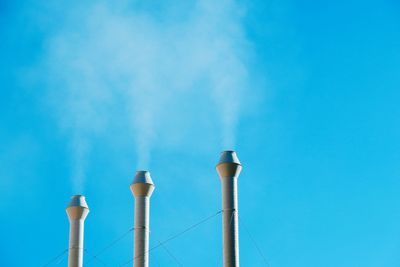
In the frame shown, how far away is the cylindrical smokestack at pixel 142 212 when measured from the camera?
56.4 m

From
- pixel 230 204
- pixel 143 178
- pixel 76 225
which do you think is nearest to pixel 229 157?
pixel 230 204

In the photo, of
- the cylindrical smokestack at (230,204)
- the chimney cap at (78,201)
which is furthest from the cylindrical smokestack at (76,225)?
the cylindrical smokestack at (230,204)

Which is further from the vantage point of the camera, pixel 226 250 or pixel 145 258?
pixel 145 258

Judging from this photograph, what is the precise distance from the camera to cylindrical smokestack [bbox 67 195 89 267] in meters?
57.9

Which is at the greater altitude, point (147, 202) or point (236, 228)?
point (147, 202)

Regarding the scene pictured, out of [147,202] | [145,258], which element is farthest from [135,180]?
[145,258]

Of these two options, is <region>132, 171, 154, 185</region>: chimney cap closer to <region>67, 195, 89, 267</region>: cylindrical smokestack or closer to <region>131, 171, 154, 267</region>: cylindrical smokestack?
<region>131, 171, 154, 267</region>: cylindrical smokestack

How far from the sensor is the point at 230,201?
5222 cm

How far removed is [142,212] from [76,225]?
15.3 ft

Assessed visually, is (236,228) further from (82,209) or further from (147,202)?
(82,209)

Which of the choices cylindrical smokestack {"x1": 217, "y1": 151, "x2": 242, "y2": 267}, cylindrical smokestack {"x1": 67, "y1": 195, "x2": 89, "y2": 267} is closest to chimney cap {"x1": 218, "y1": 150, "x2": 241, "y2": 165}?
cylindrical smokestack {"x1": 217, "y1": 151, "x2": 242, "y2": 267}

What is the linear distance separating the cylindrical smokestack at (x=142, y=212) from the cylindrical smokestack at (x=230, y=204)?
20.9ft

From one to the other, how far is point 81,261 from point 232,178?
12.1m

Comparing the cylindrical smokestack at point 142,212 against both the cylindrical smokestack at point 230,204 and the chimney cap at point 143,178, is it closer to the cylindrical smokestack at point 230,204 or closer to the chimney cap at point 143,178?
the chimney cap at point 143,178
